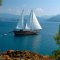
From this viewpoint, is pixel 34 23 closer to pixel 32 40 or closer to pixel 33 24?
pixel 33 24

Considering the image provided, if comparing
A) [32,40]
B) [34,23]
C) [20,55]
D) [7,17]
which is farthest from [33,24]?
[20,55]

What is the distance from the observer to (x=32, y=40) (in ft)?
18.9

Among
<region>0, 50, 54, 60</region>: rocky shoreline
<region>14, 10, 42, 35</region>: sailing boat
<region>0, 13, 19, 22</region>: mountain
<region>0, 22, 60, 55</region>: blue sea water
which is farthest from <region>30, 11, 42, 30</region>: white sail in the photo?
<region>0, 50, 54, 60</region>: rocky shoreline

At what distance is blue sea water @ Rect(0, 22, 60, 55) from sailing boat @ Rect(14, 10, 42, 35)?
0.35 feet

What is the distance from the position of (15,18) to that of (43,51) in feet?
2.87

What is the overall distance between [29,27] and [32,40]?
42 cm

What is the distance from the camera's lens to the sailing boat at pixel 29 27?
18.9ft

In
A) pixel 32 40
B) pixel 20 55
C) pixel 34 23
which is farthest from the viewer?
pixel 34 23

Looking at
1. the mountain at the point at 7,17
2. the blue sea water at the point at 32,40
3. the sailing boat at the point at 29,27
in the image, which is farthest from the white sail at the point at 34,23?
the mountain at the point at 7,17

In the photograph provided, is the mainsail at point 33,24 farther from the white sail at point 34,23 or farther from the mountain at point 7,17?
the mountain at point 7,17

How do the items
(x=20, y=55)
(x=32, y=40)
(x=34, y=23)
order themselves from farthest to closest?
(x=34, y=23)
(x=32, y=40)
(x=20, y=55)

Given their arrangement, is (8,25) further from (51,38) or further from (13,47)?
(51,38)

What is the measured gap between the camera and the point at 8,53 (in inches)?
216

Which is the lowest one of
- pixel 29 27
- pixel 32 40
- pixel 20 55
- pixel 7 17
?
pixel 20 55
